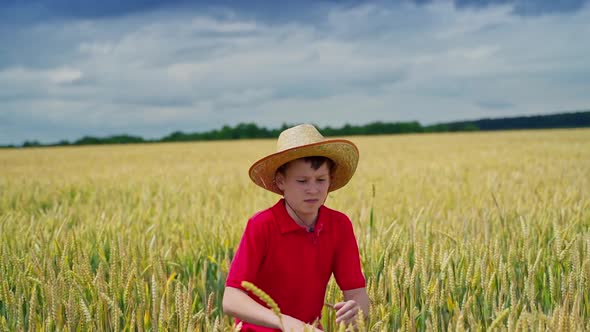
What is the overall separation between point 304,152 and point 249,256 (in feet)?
1.22

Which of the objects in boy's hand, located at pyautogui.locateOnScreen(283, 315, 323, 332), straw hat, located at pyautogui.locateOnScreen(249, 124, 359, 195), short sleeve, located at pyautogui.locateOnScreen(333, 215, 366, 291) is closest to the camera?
boy's hand, located at pyautogui.locateOnScreen(283, 315, 323, 332)

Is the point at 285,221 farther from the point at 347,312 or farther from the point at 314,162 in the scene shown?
the point at 347,312

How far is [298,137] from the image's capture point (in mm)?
1717

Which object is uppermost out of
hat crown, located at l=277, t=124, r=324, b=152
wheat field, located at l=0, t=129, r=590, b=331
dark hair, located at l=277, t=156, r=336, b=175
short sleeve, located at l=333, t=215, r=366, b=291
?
hat crown, located at l=277, t=124, r=324, b=152

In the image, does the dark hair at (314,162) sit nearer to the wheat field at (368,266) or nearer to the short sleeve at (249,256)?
the short sleeve at (249,256)

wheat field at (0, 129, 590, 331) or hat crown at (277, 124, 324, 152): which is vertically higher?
hat crown at (277, 124, 324, 152)

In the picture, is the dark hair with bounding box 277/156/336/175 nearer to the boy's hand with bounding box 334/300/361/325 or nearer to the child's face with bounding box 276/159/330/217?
the child's face with bounding box 276/159/330/217

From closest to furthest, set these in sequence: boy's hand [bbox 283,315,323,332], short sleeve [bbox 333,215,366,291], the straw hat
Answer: boy's hand [bbox 283,315,323,332] < the straw hat < short sleeve [bbox 333,215,366,291]

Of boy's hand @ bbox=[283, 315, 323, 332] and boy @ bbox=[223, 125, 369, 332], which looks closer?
boy's hand @ bbox=[283, 315, 323, 332]

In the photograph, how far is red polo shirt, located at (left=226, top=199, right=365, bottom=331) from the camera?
1751 mm

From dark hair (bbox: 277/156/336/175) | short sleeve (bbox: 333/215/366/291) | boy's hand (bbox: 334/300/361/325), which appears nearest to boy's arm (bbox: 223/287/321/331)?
boy's hand (bbox: 334/300/361/325)

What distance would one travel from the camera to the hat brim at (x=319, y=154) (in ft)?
5.54

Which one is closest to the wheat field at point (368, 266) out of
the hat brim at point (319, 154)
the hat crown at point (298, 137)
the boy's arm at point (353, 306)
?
the boy's arm at point (353, 306)

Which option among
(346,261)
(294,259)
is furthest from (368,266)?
(294,259)
